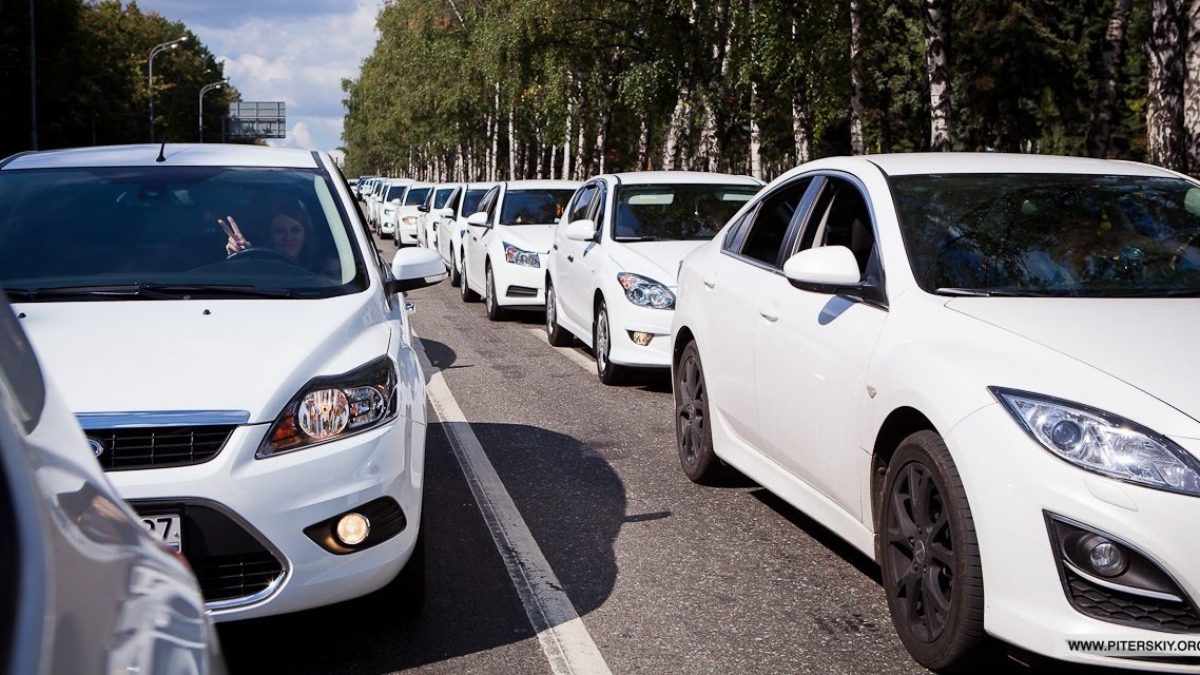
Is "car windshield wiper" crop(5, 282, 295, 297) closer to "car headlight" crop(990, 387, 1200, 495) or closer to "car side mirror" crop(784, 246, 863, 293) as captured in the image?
"car side mirror" crop(784, 246, 863, 293)

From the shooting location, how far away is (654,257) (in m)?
11.5

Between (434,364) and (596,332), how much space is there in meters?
1.56

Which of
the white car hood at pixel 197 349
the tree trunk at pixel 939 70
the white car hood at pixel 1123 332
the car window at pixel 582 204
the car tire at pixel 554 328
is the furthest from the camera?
the tree trunk at pixel 939 70

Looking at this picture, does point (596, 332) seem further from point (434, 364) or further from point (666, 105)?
point (666, 105)

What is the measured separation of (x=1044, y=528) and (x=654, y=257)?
7.68 metres

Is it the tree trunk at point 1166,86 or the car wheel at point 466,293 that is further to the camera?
the car wheel at point 466,293

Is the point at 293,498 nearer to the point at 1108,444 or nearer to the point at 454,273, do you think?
the point at 1108,444

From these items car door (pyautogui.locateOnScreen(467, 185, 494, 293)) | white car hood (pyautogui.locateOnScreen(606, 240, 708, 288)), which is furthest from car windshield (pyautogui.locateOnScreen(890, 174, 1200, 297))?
car door (pyautogui.locateOnScreen(467, 185, 494, 293))

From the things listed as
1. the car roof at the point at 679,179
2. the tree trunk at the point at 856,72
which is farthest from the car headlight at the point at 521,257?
the tree trunk at the point at 856,72

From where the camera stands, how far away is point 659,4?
107ft

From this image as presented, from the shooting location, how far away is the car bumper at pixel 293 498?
13.8ft

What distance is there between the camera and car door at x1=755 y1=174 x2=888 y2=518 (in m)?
5.11

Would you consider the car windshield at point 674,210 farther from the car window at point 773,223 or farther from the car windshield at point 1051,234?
the car windshield at point 1051,234

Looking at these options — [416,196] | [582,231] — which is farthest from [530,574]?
[416,196]
